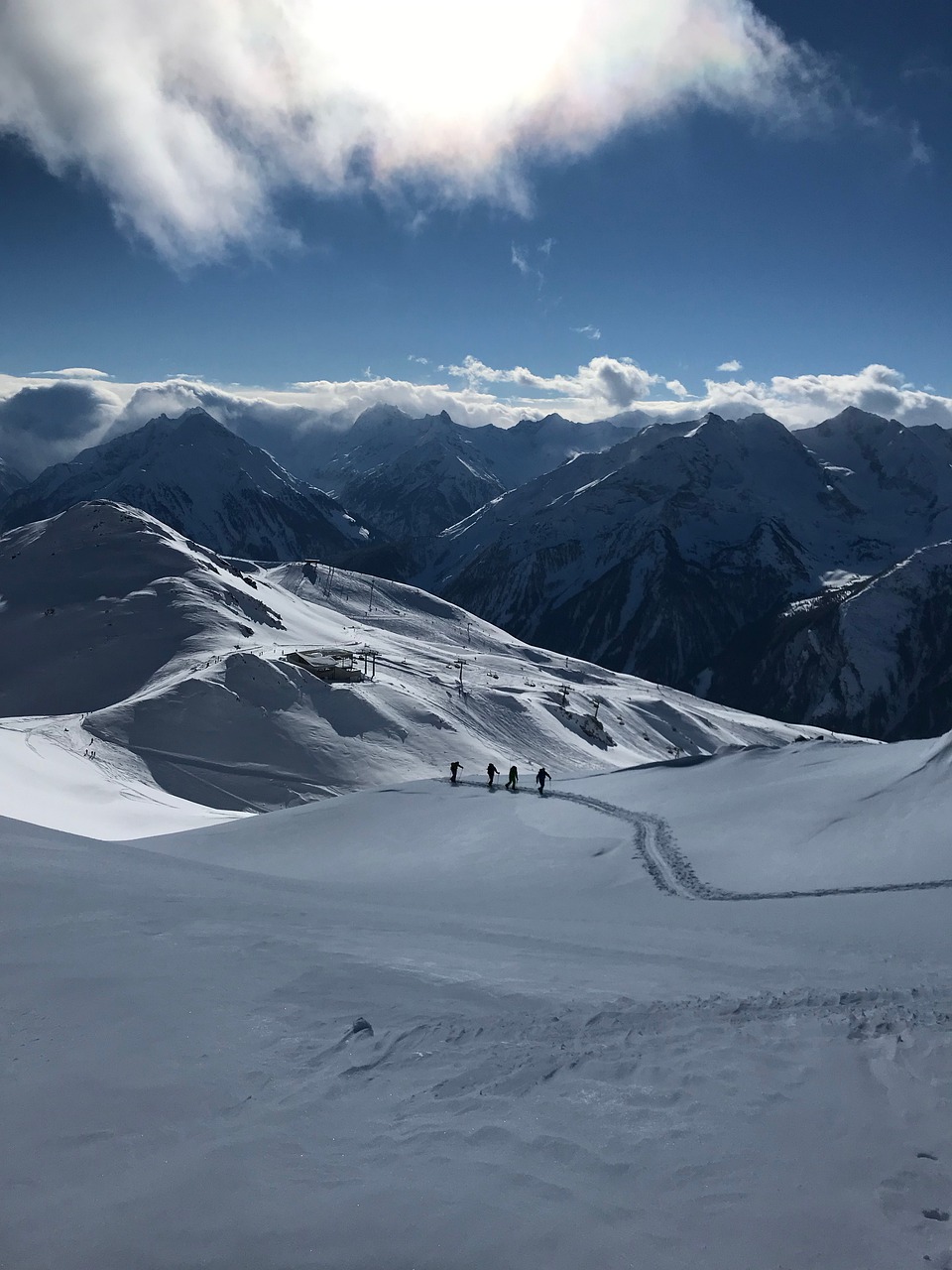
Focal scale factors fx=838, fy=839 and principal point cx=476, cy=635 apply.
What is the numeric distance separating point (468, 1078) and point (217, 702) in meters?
53.8

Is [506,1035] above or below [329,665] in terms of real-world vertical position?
below

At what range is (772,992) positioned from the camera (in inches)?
466

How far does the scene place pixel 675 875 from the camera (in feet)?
71.8

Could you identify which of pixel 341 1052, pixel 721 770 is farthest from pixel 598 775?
pixel 341 1052

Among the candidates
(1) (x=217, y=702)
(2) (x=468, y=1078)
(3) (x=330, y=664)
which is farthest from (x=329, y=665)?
(2) (x=468, y=1078)

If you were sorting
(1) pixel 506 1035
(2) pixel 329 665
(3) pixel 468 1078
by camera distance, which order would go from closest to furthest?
(3) pixel 468 1078, (1) pixel 506 1035, (2) pixel 329 665

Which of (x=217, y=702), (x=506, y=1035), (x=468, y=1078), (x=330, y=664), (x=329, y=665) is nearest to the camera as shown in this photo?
(x=468, y=1078)

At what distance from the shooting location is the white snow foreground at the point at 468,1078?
6.54 m

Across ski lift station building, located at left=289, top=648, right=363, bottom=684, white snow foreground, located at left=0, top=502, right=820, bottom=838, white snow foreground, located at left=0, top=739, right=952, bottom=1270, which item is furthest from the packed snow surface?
ski lift station building, located at left=289, top=648, right=363, bottom=684

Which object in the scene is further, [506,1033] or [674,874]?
[674,874]

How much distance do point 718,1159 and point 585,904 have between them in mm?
13038

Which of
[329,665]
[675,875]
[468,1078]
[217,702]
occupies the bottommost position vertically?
[675,875]

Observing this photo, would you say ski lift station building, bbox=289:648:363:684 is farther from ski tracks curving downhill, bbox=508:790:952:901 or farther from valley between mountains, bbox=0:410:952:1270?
ski tracks curving downhill, bbox=508:790:952:901

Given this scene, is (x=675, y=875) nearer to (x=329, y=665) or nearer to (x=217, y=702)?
(x=217, y=702)
